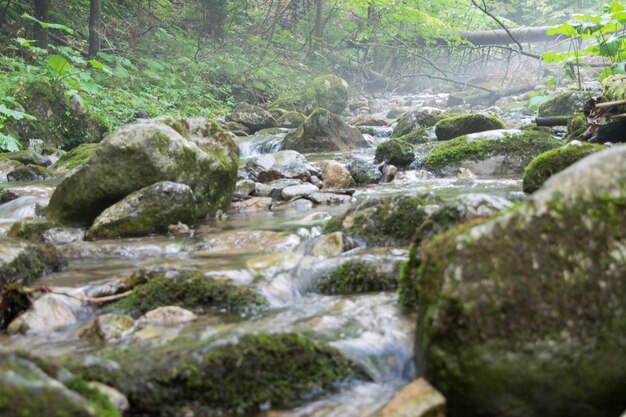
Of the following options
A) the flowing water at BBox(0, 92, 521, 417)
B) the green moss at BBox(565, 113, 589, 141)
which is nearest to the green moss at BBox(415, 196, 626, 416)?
the flowing water at BBox(0, 92, 521, 417)

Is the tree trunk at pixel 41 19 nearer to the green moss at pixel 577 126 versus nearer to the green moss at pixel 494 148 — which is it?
the green moss at pixel 494 148

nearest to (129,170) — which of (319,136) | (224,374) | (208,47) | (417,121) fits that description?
(224,374)

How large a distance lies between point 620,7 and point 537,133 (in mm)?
2338

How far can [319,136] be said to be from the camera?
511 inches

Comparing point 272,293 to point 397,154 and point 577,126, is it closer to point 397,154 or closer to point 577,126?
point 397,154

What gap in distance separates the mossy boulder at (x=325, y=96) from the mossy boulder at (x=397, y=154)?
32.3ft

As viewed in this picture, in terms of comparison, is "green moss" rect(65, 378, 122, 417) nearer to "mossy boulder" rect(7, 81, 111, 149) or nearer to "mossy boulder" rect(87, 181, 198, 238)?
"mossy boulder" rect(87, 181, 198, 238)

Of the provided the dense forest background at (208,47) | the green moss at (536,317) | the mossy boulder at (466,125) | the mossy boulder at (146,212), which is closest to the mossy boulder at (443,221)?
the green moss at (536,317)

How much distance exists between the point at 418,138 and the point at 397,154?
2.56 m

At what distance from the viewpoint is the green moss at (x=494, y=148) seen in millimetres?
9250

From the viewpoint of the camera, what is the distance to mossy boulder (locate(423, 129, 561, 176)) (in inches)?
362

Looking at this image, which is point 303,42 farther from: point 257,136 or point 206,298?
point 206,298

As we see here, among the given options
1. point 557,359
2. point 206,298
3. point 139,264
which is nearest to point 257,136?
point 139,264

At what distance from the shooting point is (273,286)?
3.71m
